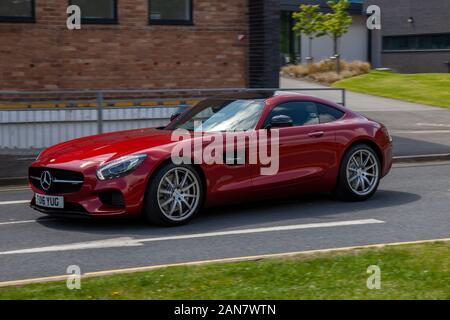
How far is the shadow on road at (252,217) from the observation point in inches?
376

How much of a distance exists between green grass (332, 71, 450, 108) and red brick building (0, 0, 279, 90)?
12.1 m

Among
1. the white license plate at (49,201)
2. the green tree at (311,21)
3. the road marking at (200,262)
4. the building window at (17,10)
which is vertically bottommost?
the road marking at (200,262)

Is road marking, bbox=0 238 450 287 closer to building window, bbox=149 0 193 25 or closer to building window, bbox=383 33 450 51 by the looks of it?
building window, bbox=149 0 193 25

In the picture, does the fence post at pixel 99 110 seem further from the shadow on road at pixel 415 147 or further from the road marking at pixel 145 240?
the road marking at pixel 145 240

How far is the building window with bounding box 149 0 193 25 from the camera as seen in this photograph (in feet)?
63.4

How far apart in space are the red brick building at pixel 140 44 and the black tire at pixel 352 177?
340 inches

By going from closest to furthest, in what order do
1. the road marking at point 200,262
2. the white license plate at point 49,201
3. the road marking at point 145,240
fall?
1. the road marking at point 200,262
2. the road marking at point 145,240
3. the white license plate at point 49,201

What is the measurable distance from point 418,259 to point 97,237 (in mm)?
3342

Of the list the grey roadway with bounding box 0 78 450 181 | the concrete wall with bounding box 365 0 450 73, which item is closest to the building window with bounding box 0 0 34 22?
the grey roadway with bounding box 0 78 450 181

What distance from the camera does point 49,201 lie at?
9.60 m

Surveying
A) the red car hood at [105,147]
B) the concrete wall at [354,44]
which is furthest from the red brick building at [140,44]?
the concrete wall at [354,44]

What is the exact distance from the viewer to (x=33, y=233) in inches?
368

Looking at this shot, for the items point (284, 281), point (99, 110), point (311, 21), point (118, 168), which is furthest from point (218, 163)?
point (311, 21)
